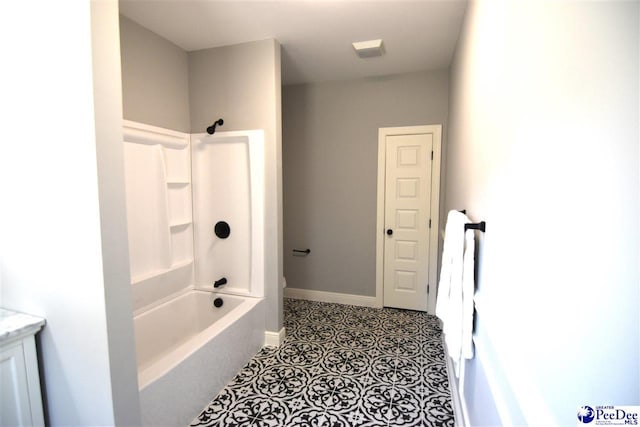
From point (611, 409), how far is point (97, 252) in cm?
162

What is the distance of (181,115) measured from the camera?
2639 mm

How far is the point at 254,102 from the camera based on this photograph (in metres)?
2.53

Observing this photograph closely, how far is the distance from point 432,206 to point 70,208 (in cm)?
301

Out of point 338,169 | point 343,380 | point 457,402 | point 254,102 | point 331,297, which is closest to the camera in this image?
point 457,402

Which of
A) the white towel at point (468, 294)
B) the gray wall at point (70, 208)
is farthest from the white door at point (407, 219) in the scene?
the gray wall at point (70, 208)

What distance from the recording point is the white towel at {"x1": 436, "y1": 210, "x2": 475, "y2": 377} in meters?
1.34

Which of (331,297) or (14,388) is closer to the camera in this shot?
(14,388)

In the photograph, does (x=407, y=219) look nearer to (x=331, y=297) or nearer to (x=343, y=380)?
(x=331, y=297)

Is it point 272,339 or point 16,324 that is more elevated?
point 16,324

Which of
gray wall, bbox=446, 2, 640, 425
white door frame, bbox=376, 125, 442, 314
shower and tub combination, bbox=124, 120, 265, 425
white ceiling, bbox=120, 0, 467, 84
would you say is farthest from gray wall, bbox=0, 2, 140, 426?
white door frame, bbox=376, 125, 442, 314

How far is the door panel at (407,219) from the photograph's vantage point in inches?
128

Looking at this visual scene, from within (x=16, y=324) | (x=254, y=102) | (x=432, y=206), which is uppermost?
(x=254, y=102)

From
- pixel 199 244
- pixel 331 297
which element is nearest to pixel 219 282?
pixel 199 244

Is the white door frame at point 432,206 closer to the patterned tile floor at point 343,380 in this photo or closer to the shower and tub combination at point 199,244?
the patterned tile floor at point 343,380
